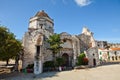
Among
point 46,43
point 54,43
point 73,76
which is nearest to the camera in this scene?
→ point 73,76

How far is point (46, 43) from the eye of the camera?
35875mm

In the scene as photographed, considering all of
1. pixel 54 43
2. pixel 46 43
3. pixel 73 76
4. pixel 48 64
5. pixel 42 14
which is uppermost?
pixel 42 14

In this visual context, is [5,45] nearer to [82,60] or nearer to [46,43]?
[46,43]

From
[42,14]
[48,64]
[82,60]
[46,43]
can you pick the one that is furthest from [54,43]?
A: [42,14]

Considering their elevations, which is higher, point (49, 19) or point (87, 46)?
point (49, 19)

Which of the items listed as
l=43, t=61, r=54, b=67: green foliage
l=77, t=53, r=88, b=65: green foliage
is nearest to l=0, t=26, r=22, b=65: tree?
l=43, t=61, r=54, b=67: green foliage

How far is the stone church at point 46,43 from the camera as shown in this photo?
113 ft

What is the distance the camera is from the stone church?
113 ft

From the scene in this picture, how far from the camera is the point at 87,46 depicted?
4250cm

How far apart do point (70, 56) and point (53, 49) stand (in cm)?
734

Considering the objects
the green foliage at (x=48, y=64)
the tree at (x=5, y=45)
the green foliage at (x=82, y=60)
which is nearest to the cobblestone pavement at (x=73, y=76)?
the tree at (x=5, y=45)

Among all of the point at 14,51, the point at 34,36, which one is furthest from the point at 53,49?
the point at 14,51

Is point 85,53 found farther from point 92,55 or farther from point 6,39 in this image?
point 6,39

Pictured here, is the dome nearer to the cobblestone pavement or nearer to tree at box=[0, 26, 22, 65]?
tree at box=[0, 26, 22, 65]
